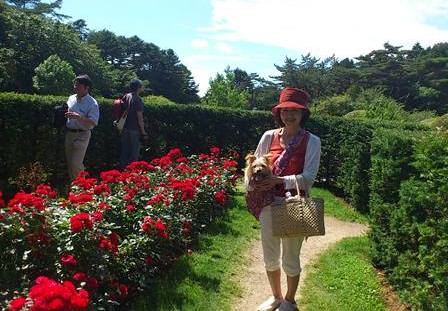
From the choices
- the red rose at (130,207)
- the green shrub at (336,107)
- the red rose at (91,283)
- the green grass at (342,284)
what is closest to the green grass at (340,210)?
the green grass at (342,284)

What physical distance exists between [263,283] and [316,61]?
64820mm

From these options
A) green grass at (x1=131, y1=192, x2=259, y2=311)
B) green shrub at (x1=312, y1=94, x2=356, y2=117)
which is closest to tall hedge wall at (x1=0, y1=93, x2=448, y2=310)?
green grass at (x1=131, y1=192, x2=259, y2=311)

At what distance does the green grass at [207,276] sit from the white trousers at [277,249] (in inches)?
29.4

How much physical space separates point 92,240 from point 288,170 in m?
1.67

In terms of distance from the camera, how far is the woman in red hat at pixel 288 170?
3973 mm

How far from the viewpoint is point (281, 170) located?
409 cm

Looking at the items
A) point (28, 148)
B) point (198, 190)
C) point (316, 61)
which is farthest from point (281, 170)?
point (316, 61)

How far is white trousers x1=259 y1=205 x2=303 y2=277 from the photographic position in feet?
13.5

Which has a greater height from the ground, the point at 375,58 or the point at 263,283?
the point at 375,58

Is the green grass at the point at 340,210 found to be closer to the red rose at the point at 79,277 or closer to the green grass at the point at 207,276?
the green grass at the point at 207,276

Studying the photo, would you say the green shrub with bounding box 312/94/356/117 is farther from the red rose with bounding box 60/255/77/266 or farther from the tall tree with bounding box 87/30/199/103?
the tall tree with bounding box 87/30/199/103

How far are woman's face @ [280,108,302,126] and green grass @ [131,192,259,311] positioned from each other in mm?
1865

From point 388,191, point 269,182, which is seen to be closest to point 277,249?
point 269,182

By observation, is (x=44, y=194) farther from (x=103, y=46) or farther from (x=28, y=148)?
(x=103, y=46)
